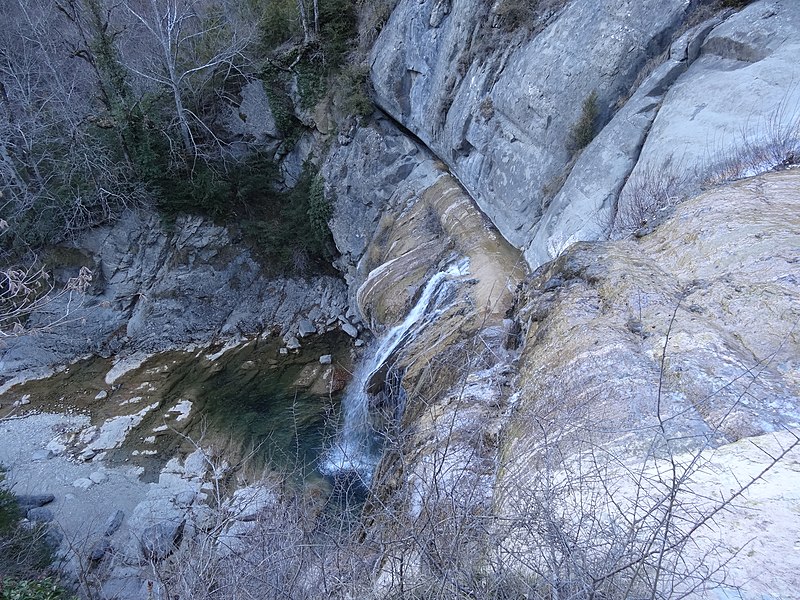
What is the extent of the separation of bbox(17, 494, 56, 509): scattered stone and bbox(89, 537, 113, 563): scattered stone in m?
1.57

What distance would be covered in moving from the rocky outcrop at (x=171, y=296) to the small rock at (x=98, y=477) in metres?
3.70

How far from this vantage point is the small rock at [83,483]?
8.62 metres

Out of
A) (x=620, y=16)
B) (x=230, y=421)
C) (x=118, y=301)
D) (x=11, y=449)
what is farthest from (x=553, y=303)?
(x=118, y=301)

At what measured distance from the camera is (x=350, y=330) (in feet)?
39.8

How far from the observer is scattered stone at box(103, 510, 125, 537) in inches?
310

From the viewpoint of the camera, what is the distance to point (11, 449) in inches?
371

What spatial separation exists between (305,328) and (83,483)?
18.5ft

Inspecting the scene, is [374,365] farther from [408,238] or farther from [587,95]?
[587,95]

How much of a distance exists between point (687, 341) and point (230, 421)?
28.7 feet

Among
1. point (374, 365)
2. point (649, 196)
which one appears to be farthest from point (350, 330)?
point (649, 196)

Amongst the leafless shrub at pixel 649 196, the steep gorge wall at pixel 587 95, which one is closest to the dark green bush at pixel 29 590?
the steep gorge wall at pixel 587 95

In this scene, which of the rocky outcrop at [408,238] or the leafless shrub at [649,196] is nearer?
the leafless shrub at [649,196]

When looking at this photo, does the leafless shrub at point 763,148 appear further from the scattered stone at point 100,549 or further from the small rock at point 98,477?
the small rock at point 98,477

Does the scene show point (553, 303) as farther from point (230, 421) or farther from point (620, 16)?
point (230, 421)
